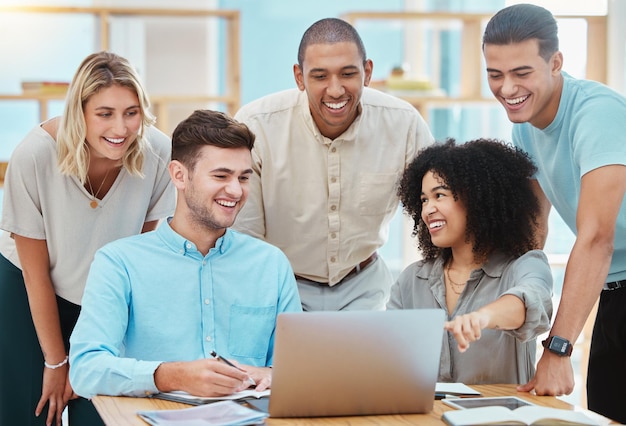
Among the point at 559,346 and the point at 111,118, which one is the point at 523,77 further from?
the point at 111,118

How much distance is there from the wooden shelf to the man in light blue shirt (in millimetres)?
2495

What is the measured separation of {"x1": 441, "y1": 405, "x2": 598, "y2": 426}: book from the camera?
151 cm

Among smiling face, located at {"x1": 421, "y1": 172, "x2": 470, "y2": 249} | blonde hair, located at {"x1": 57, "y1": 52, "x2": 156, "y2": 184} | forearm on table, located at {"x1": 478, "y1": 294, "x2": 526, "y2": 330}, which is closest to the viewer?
forearm on table, located at {"x1": 478, "y1": 294, "x2": 526, "y2": 330}

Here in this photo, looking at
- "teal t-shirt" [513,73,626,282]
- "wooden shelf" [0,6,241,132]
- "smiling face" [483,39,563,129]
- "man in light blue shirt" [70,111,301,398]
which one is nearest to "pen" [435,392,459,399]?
"man in light blue shirt" [70,111,301,398]

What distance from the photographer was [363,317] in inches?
61.3

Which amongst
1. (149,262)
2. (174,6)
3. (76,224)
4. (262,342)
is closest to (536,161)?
(262,342)

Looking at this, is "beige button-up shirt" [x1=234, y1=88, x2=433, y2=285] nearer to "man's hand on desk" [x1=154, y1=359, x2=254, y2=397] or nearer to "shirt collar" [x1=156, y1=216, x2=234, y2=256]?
"shirt collar" [x1=156, y1=216, x2=234, y2=256]

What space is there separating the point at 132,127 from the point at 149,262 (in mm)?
503

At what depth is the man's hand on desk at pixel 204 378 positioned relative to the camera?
1.70m

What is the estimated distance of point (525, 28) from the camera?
211 cm

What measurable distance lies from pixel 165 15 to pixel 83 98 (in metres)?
2.38

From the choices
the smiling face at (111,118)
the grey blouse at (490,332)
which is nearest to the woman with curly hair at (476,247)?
the grey blouse at (490,332)

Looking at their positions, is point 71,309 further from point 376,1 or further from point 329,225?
point 376,1

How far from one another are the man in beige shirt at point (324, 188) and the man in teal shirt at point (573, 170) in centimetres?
44
